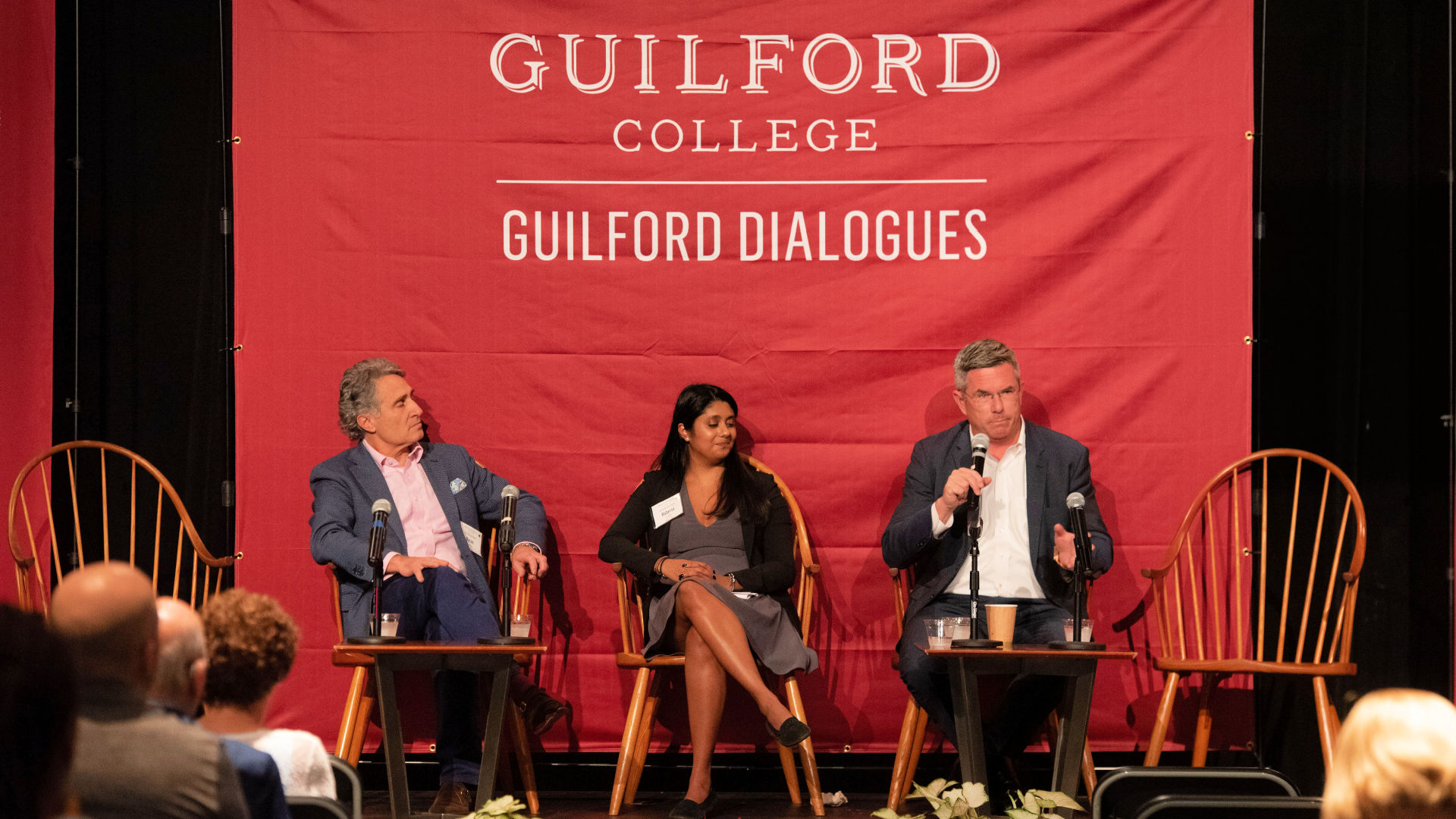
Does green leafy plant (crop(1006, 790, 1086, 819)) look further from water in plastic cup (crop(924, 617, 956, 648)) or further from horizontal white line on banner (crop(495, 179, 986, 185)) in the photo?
horizontal white line on banner (crop(495, 179, 986, 185))

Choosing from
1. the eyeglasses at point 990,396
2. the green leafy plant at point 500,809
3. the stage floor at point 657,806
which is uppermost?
the eyeglasses at point 990,396

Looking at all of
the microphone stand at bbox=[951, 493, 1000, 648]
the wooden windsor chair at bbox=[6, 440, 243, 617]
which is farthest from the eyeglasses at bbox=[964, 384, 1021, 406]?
the wooden windsor chair at bbox=[6, 440, 243, 617]

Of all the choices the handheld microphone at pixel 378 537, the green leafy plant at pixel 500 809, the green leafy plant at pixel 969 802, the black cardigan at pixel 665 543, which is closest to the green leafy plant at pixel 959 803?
the green leafy plant at pixel 969 802

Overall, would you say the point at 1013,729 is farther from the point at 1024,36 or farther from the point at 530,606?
the point at 1024,36

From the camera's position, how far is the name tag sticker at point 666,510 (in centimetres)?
404

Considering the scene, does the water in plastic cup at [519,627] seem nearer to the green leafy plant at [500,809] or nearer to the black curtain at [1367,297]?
A: the green leafy plant at [500,809]

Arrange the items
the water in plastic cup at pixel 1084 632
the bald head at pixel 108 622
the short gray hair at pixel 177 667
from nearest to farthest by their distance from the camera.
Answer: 1. the bald head at pixel 108 622
2. the short gray hair at pixel 177 667
3. the water in plastic cup at pixel 1084 632

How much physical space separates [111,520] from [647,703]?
73.2 inches

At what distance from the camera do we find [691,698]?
3670 mm

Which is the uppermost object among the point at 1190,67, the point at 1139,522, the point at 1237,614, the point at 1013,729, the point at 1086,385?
the point at 1190,67

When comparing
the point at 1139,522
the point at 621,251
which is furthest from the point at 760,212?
the point at 1139,522

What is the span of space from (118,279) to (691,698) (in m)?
2.30

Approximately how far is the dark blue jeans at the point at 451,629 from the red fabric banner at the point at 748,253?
0.36 meters

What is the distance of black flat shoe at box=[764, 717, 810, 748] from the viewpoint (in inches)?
137
